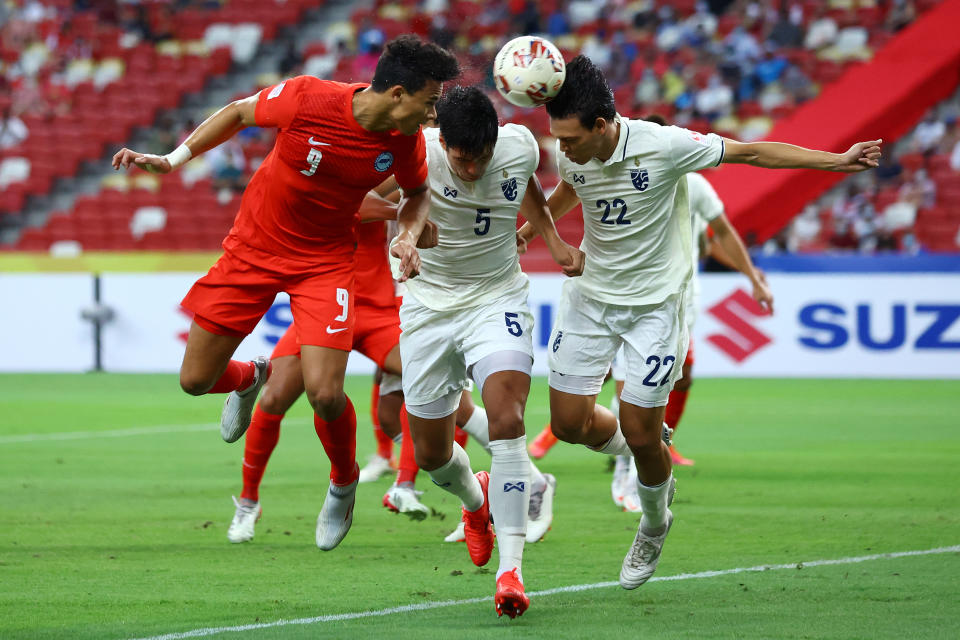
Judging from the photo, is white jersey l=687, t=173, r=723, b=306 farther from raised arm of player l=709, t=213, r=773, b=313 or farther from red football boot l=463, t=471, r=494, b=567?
red football boot l=463, t=471, r=494, b=567

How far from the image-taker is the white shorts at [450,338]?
623 centimetres

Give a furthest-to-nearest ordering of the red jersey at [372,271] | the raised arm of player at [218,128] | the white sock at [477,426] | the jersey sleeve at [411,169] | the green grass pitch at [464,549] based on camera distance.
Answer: the red jersey at [372,271] < the white sock at [477,426] < the raised arm of player at [218,128] < the jersey sleeve at [411,169] < the green grass pitch at [464,549]

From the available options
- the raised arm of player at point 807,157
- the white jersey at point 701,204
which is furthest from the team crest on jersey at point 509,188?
the white jersey at point 701,204

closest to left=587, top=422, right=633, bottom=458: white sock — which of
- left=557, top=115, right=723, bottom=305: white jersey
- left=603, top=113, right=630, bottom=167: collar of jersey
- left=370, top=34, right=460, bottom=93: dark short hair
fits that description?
left=557, top=115, right=723, bottom=305: white jersey

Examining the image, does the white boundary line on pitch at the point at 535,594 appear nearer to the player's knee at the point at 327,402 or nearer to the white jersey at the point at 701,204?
the player's knee at the point at 327,402

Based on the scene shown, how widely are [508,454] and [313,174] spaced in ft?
5.19

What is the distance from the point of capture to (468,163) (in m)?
6.14

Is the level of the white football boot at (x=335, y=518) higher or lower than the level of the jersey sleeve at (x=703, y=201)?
lower

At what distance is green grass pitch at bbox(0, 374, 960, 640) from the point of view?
552 centimetres

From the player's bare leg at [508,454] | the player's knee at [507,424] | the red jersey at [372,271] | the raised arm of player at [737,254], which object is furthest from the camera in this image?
the raised arm of player at [737,254]

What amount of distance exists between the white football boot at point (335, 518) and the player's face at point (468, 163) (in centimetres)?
173

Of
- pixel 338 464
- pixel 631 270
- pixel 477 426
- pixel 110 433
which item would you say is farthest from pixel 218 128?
pixel 110 433

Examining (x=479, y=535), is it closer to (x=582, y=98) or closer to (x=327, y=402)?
(x=327, y=402)

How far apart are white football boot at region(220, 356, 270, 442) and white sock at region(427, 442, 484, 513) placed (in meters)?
1.60
